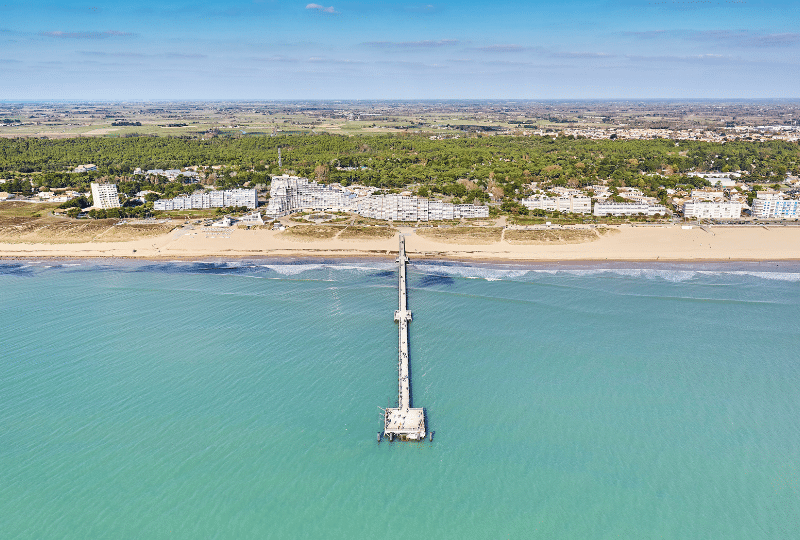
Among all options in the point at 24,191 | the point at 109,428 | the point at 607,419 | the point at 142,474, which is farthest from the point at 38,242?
the point at 607,419

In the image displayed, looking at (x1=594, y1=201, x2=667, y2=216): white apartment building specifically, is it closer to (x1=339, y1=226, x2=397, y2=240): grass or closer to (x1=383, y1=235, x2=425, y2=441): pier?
(x1=339, y1=226, x2=397, y2=240): grass

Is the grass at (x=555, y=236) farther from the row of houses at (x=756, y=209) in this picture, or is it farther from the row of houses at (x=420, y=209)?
the row of houses at (x=756, y=209)

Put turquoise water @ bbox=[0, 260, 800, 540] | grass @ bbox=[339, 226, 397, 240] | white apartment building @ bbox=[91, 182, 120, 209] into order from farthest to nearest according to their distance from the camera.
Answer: white apartment building @ bbox=[91, 182, 120, 209], grass @ bbox=[339, 226, 397, 240], turquoise water @ bbox=[0, 260, 800, 540]

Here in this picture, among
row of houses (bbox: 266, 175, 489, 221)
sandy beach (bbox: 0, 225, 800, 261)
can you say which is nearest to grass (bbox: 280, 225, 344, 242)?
sandy beach (bbox: 0, 225, 800, 261)

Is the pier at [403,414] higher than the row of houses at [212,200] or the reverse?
the reverse

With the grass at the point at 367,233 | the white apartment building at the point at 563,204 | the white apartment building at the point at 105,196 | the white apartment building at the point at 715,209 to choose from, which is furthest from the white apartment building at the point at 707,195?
the white apartment building at the point at 105,196

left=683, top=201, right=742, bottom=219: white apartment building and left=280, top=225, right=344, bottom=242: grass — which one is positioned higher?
left=683, top=201, right=742, bottom=219: white apartment building
